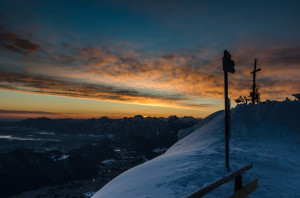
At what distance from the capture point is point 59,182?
16900 centimetres

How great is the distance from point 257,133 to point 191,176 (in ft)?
37.8

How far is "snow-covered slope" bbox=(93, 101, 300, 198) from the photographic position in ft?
21.4

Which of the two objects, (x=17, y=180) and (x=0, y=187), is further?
(x=17, y=180)

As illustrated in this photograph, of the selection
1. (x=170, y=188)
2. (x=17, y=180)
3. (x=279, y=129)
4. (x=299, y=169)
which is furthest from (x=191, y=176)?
(x=17, y=180)

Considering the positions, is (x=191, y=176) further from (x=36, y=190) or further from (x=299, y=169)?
(x=36, y=190)

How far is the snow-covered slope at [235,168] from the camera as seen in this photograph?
21.4 ft

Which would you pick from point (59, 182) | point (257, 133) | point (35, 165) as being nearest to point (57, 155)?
point (35, 165)

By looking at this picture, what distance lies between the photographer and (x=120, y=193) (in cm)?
739

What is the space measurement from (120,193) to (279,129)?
1567cm

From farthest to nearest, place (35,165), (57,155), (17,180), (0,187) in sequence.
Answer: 1. (57,155)
2. (35,165)
3. (17,180)
4. (0,187)

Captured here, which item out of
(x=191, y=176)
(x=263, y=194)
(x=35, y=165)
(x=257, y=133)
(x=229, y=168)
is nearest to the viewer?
(x=263, y=194)

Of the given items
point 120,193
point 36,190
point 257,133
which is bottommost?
point 36,190

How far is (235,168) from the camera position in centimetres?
807

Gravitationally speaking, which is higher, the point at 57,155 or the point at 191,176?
the point at 191,176
